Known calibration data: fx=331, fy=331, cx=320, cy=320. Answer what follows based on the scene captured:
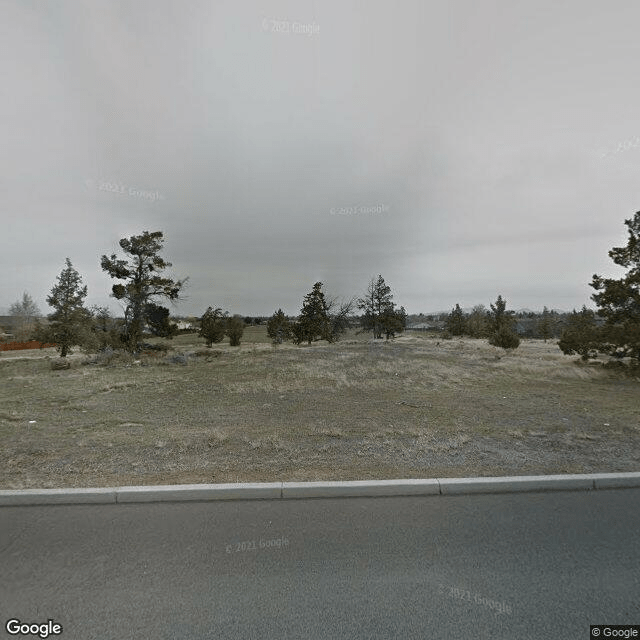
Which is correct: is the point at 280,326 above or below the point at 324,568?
above

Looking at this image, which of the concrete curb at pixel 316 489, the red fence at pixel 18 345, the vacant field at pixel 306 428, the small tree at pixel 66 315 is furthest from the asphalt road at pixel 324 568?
the red fence at pixel 18 345

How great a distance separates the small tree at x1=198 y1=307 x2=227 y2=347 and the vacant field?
1728 cm

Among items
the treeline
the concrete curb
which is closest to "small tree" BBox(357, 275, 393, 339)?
the treeline

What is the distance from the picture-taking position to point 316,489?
4.10 meters

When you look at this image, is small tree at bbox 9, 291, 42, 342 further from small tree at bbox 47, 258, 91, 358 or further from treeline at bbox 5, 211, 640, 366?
small tree at bbox 47, 258, 91, 358

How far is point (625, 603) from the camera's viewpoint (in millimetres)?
2508

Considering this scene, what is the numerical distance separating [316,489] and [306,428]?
264 centimetres

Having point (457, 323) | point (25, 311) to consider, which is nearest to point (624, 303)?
point (457, 323)

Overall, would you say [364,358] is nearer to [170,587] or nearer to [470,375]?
[470,375]

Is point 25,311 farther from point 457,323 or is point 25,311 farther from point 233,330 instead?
point 457,323

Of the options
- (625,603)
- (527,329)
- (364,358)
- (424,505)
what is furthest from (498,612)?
(527,329)

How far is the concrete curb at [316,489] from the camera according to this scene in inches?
155

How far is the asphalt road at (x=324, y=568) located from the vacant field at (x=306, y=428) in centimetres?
79

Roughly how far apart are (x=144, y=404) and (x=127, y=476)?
502 cm
